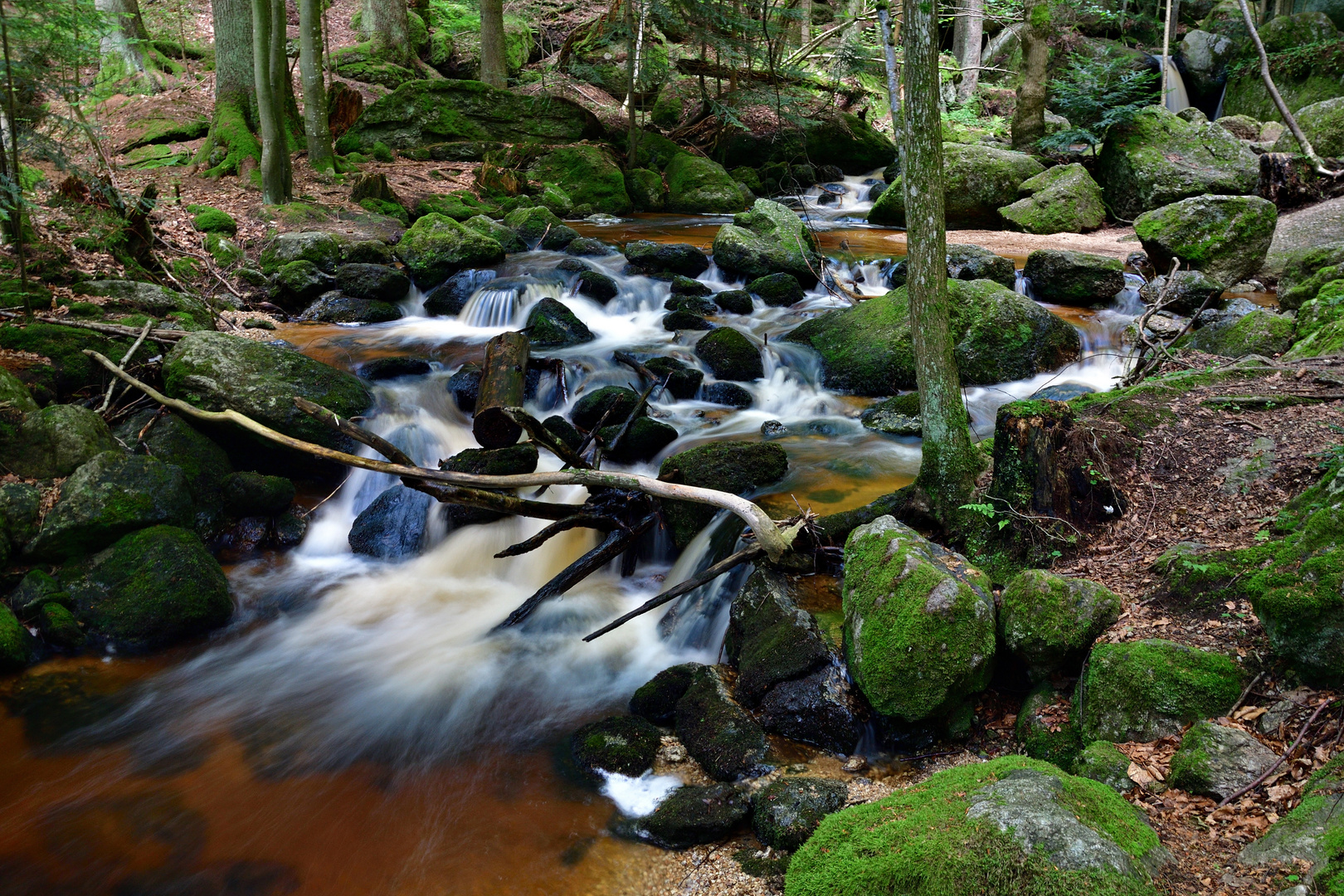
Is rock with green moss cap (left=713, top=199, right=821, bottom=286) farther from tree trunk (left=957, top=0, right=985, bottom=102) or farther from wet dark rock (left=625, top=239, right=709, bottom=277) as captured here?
tree trunk (left=957, top=0, right=985, bottom=102)

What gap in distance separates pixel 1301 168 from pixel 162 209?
17.8 metres

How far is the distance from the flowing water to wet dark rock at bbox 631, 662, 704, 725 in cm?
39

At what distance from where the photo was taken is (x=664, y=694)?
5.19 metres

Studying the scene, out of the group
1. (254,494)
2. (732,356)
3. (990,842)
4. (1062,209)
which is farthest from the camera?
(1062,209)

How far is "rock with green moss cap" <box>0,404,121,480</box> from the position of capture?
6.59 meters

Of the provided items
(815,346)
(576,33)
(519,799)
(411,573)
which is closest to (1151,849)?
(519,799)

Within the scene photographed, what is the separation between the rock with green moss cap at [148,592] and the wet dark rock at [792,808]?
177 inches

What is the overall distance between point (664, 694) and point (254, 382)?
5.39m

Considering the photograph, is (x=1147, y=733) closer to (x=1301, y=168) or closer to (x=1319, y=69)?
(x=1301, y=168)

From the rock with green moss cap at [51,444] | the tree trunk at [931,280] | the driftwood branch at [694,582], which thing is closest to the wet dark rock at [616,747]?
the driftwood branch at [694,582]

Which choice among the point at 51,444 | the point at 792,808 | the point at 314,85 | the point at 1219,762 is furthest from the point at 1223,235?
the point at 314,85

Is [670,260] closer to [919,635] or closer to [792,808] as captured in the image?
[919,635]

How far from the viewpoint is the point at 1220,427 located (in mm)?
5438

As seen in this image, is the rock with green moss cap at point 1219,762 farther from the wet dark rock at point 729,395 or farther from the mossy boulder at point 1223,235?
the mossy boulder at point 1223,235
